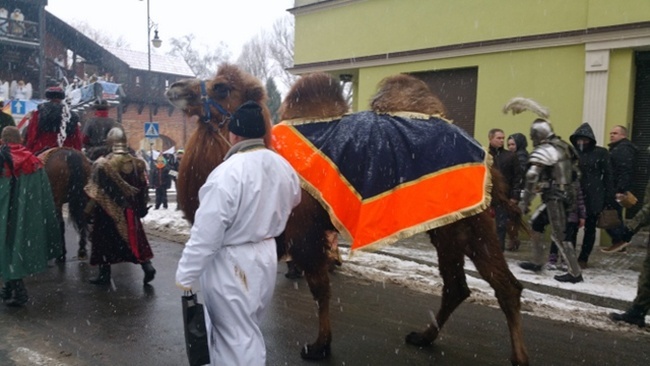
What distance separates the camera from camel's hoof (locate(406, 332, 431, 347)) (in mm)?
4402

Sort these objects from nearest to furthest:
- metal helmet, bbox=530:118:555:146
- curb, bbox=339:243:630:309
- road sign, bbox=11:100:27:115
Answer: curb, bbox=339:243:630:309 < metal helmet, bbox=530:118:555:146 < road sign, bbox=11:100:27:115

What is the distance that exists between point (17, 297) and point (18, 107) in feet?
65.8

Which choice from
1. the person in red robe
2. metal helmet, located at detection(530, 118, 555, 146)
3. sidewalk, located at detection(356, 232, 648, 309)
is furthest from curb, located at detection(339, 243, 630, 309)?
the person in red robe

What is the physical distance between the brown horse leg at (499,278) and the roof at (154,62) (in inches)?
1399

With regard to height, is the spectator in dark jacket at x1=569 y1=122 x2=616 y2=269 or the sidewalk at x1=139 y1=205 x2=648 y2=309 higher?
the spectator in dark jacket at x1=569 y1=122 x2=616 y2=269

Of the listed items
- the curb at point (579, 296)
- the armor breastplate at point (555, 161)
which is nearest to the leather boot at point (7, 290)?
the curb at point (579, 296)

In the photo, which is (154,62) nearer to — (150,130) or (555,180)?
(150,130)

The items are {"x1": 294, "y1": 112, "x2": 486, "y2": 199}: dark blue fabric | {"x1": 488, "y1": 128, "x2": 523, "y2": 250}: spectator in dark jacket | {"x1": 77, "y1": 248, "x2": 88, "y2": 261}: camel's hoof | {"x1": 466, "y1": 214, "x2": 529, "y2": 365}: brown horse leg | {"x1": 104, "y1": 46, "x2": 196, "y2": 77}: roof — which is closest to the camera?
{"x1": 466, "y1": 214, "x2": 529, "y2": 365}: brown horse leg

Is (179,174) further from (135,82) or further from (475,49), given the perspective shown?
(135,82)

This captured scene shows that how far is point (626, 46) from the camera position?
352 inches

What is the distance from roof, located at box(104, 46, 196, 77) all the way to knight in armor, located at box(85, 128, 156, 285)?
32.2 m

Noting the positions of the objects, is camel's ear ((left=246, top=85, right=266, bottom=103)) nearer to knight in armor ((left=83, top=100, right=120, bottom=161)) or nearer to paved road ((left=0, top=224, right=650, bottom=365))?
paved road ((left=0, top=224, right=650, bottom=365))

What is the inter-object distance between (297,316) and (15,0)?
28440 millimetres

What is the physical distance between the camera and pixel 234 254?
2787mm
